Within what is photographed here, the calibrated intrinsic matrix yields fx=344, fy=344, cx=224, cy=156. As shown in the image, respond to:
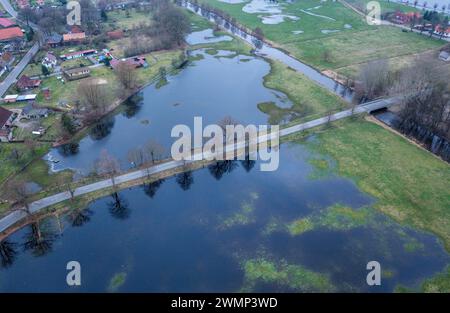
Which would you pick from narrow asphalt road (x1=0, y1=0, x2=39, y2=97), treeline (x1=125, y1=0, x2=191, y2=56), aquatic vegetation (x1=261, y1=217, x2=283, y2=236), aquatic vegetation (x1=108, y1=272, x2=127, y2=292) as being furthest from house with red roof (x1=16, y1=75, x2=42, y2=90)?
aquatic vegetation (x1=261, y1=217, x2=283, y2=236)

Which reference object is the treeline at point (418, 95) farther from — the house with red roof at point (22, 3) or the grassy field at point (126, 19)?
the house with red roof at point (22, 3)

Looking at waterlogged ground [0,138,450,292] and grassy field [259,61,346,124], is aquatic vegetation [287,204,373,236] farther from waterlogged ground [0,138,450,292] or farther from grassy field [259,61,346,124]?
grassy field [259,61,346,124]

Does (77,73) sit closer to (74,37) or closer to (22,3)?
(74,37)

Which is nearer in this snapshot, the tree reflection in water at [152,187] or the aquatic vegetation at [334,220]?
the aquatic vegetation at [334,220]

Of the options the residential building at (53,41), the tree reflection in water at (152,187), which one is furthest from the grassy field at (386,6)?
the tree reflection in water at (152,187)

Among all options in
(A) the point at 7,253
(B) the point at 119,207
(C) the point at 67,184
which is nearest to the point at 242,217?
(B) the point at 119,207

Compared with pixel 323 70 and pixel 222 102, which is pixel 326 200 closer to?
pixel 222 102
